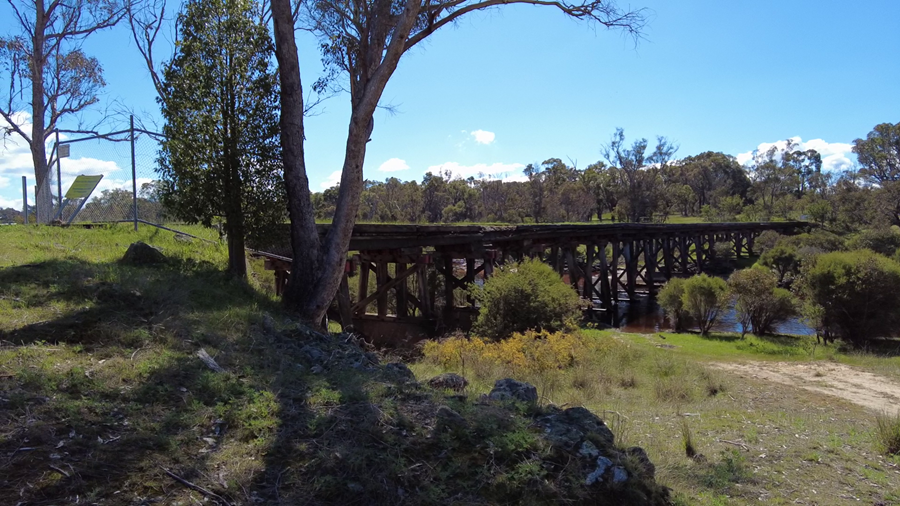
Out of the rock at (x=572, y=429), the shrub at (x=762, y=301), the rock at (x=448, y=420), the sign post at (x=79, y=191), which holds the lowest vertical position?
the shrub at (x=762, y=301)

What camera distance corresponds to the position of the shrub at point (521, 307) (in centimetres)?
1286

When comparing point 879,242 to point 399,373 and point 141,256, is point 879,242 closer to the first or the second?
point 399,373

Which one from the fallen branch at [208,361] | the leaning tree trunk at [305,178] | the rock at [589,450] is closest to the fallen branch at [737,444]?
the rock at [589,450]

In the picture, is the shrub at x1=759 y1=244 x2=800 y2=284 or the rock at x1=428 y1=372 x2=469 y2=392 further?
the shrub at x1=759 y1=244 x2=800 y2=284

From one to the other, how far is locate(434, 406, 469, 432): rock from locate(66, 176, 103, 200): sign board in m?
9.38

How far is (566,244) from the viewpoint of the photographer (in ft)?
73.6

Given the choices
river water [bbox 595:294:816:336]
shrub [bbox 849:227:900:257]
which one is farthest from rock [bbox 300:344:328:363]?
shrub [bbox 849:227:900:257]

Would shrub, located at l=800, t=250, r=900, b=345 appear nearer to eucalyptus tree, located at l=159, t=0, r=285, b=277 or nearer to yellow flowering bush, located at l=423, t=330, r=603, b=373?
yellow flowering bush, located at l=423, t=330, r=603, b=373

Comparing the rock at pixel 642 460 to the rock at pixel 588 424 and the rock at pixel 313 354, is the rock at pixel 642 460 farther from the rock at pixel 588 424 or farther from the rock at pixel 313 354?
the rock at pixel 313 354

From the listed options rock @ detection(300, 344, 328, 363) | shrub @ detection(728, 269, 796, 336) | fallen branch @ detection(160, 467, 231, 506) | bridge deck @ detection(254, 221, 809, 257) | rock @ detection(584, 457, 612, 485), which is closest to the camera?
fallen branch @ detection(160, 467, 231, 506)

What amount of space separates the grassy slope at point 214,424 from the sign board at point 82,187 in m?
5.68

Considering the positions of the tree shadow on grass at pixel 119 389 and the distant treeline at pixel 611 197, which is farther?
the distant treeline at pixel 611 197

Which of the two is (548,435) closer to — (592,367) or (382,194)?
(592,367)

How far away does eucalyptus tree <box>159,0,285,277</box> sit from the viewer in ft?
23.6
